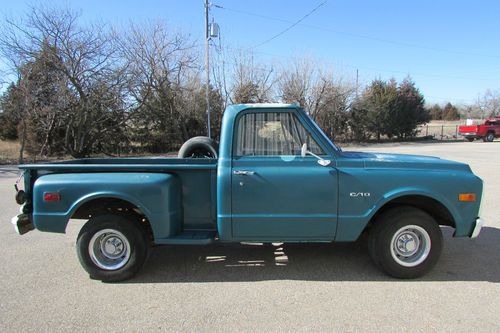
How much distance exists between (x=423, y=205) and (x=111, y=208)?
3.72 meters

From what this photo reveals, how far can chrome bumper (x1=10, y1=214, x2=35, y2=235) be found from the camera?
4168 mm

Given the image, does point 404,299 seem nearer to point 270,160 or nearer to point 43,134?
point 270,160

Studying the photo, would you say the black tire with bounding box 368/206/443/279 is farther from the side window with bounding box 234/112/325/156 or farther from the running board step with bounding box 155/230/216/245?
the running board step with bounding box 155/230/216/245

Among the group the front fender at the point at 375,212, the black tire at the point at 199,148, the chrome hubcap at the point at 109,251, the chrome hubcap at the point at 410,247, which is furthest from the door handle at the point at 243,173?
the black tire at the point at 199,148

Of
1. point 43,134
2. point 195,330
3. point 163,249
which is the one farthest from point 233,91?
point 195,330

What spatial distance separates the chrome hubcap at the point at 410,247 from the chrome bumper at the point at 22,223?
4.28 meters

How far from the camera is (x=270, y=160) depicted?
4016 mm

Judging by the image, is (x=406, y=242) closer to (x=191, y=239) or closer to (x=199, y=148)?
(x=191, y=239)

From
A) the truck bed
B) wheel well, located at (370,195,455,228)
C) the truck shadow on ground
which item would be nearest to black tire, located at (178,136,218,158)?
the truck shadow on ground

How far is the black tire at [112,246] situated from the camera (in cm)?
402

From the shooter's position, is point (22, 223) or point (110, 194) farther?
point (22, 223)

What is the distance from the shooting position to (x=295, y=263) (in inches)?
178

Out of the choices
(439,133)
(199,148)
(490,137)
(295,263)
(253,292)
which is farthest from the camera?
(439,133)

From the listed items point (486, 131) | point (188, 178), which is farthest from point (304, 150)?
point (486, 131)
